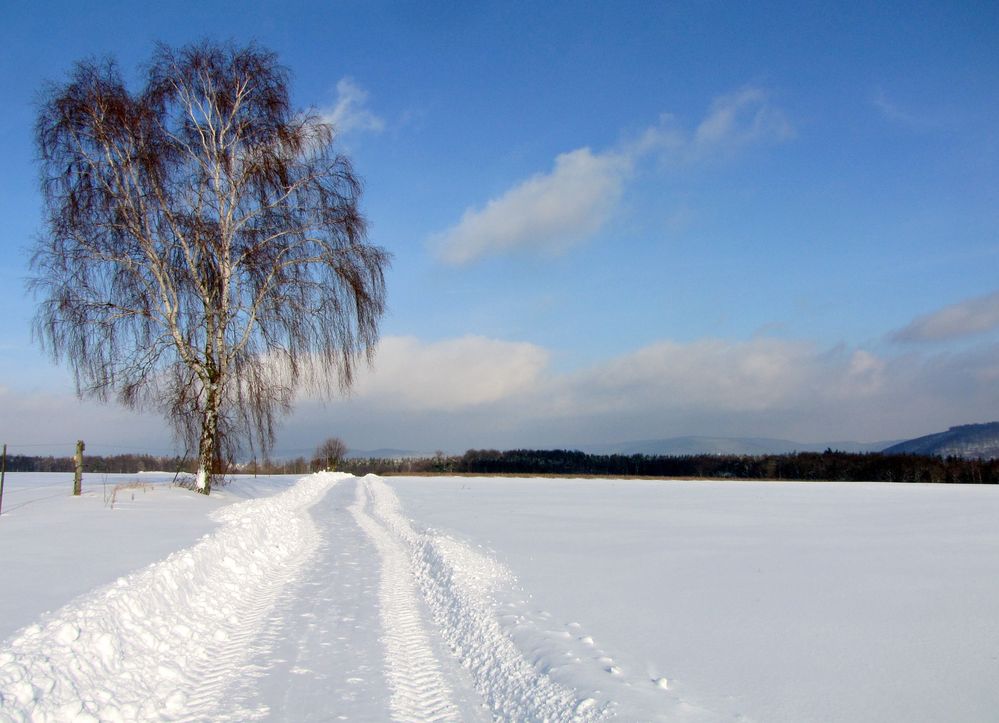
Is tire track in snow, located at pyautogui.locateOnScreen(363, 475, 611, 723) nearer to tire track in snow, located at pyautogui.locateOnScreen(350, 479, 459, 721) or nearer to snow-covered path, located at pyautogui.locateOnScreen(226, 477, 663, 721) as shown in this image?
snow-covered path, located at pyautogui.locateOnScreen(226, 477, 663, 721)

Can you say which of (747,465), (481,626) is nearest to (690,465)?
(747,465)

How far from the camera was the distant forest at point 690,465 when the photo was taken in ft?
262

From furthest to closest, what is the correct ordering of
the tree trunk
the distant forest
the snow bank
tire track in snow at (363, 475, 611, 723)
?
1. the distant forest
2. the tree trunk
3. tire track in snow at (363, 475, 611, 723)
4. the snow bank

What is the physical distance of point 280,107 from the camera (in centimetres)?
1869

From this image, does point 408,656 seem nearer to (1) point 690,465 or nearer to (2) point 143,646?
(2) point 143,646

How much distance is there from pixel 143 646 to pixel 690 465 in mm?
109976

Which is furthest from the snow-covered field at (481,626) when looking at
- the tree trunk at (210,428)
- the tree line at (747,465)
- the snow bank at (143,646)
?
the tree line at (747,465)

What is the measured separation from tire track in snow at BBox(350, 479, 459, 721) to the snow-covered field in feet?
0.10

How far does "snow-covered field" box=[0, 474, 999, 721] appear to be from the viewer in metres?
4.51

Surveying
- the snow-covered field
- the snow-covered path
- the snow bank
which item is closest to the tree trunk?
the snow-covered field

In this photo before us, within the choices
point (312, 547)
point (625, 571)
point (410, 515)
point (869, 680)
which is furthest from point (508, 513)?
point (869, 680)

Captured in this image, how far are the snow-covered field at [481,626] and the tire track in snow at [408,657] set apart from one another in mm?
31

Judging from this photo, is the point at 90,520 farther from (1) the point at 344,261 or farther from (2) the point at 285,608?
(1) the point at 344,261

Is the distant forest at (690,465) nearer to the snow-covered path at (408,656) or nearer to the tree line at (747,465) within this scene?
the tree line at (747,465)
